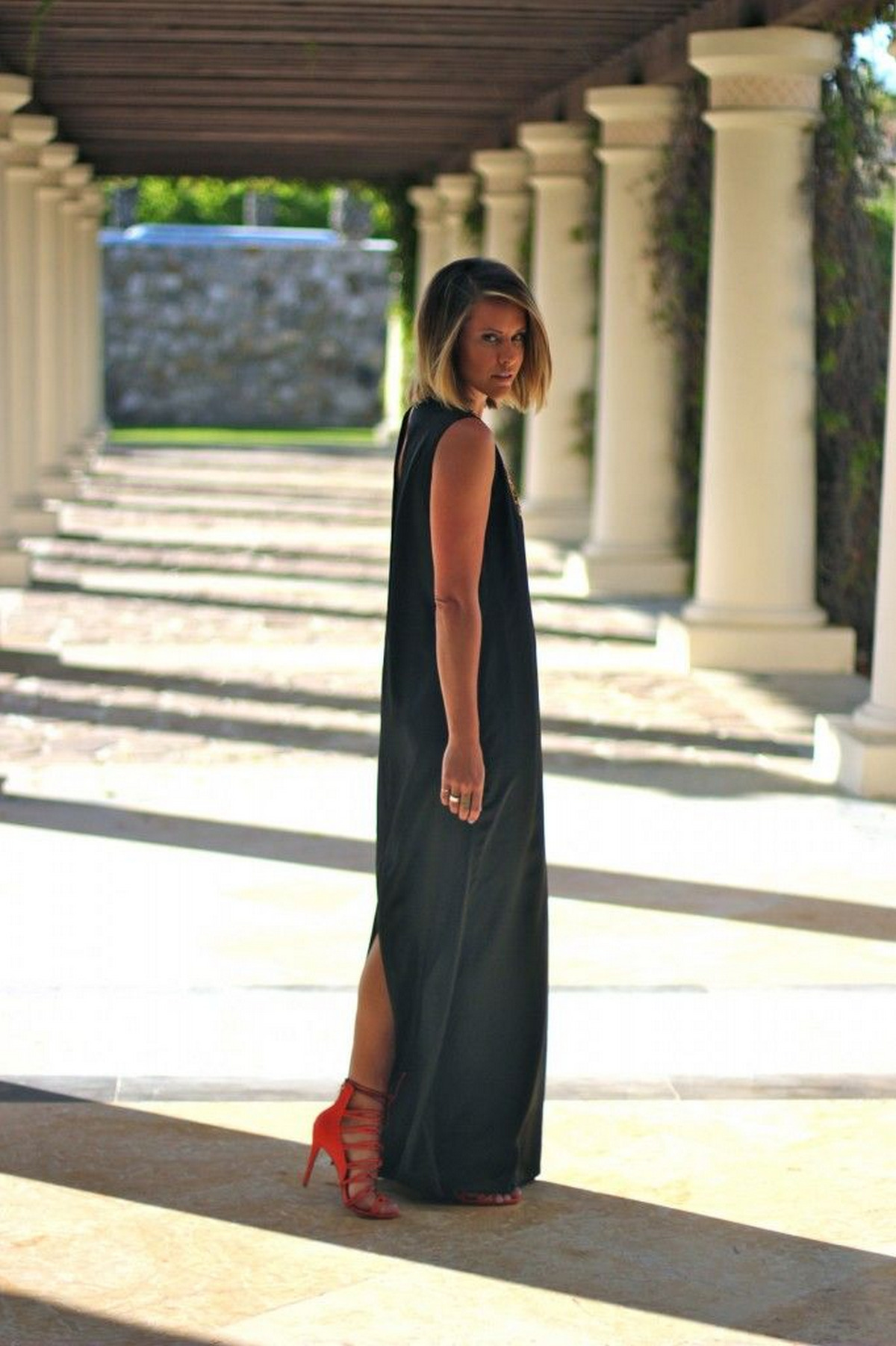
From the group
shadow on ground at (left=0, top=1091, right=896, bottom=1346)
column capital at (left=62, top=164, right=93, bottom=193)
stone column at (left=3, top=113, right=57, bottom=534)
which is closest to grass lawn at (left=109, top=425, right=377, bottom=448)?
column capital at (left=62, top=164, right=93, bottom=193)

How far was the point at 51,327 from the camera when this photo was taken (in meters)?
20.9

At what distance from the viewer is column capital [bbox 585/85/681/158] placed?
13.7m

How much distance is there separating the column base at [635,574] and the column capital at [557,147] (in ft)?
12.4

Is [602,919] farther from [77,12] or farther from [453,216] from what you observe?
[453,216]

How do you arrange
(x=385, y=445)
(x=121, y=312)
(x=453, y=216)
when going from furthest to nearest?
A: 1. (x=121, y=312)
2. (x=385, y=445)
3. (x=453, y=216)

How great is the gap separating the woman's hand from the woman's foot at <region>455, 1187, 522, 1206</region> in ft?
2.49

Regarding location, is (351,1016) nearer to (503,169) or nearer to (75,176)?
(503,169)

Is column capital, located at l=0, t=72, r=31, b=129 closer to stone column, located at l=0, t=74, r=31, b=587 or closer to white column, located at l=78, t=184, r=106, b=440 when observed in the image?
stone column, located at l=0, t=74, r=31, b=587

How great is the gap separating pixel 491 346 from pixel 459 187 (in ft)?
63.0

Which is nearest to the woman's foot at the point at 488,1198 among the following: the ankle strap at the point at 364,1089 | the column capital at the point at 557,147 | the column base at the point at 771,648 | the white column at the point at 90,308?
the ankle strap at the point at 364,1089

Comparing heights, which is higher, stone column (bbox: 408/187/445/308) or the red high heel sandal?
stone column (bbox: 408/187/445/308)

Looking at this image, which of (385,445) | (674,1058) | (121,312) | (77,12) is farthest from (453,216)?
(674,1058)

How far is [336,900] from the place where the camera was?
668cm

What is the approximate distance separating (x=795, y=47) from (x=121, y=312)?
29450mm
